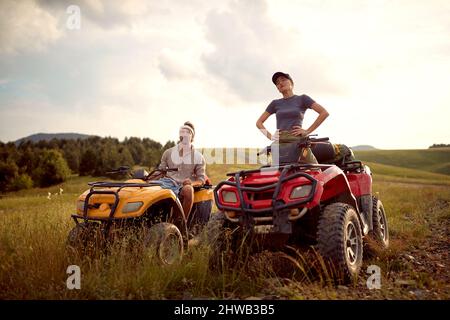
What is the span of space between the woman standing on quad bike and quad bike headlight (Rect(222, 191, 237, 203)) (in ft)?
3.55

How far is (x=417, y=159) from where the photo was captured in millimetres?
92625

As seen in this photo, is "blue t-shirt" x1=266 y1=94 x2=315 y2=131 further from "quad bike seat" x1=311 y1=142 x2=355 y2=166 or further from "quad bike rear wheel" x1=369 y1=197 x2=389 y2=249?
"quad bike rear wheel" x1=369 y1=197 x2=389 y2=249

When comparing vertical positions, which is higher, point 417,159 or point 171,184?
point 417,159

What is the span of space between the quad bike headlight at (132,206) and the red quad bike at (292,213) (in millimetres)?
946

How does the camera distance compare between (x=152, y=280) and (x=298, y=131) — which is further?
(x=298, y=131)

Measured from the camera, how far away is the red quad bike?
159 inches

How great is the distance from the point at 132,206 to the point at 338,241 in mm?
2549

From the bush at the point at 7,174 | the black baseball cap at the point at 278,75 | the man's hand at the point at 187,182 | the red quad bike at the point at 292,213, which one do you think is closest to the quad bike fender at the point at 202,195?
the man's hand at the point at 187,182

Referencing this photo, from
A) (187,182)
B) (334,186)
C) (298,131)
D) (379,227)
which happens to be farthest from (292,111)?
(379,227)

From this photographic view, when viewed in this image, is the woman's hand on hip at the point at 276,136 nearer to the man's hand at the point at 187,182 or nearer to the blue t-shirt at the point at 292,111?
the blue t-shirt at the point at 292,111

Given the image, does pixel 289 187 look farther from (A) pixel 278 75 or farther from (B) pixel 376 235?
(B) pixel 376 235
